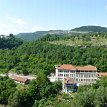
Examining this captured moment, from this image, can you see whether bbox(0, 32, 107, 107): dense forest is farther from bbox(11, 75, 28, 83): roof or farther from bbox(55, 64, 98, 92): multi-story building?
bbox(55, 64, 98, 92): multi-story building

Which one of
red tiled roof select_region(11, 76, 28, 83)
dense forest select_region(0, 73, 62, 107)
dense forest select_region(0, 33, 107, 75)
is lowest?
dense forest select_region(0, 73, 62, 107)

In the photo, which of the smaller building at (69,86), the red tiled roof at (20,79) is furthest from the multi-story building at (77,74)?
the red tiled roof at (20,79)

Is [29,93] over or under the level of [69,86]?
under

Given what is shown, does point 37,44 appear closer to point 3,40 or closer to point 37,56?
point 37,56

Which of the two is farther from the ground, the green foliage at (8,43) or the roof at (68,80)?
the green foliage at (8,43)

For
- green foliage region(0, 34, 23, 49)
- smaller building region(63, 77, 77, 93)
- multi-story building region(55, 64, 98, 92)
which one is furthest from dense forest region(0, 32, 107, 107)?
green foliage region(0, 34, 23, 49)

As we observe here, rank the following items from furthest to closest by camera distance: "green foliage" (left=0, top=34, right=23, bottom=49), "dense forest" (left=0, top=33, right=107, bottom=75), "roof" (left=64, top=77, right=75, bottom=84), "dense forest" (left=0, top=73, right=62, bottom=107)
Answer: "green foliage" (left=0, top=34, right=23, bottom=49), "dense forest" (left=0, top=33, right=107, bottom=75), "roof" (left=64, top=77, right=75, bottom=84), "dense forest" (left=0, top=73, right=62, bottom=107)

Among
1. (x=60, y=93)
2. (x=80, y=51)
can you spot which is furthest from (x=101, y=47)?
(x=60, y=93)

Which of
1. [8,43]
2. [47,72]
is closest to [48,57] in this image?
[47,72]

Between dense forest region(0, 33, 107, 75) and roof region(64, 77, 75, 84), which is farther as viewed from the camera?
dense forest region(0, 33, 107, 75)

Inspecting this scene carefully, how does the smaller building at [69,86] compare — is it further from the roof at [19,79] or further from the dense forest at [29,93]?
the roof at [19,79]

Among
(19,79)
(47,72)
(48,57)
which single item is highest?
(48,57)

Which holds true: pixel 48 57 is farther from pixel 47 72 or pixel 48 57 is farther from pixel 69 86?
pixel 69 86
